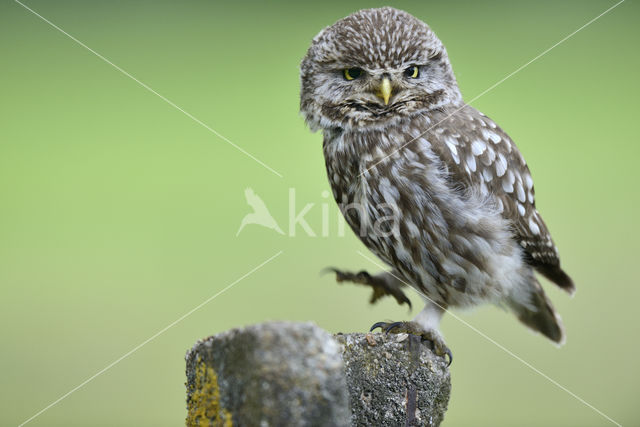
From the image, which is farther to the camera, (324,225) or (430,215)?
(324,225)

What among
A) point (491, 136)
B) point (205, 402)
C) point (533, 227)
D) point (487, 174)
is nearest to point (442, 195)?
point (487, 174)

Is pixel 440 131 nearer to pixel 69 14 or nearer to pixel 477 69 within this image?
pixel 477 69

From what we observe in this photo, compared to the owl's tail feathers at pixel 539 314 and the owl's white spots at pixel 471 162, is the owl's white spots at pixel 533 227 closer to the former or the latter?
the owl's tail feathers at pixel 539 314

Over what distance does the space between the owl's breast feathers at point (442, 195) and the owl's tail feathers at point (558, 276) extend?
0.58 feet

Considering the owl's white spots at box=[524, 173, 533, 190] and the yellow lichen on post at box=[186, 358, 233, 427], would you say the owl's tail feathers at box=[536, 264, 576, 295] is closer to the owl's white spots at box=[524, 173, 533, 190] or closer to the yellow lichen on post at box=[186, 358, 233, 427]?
the owl's white spots at box=[524, 173, 533, 190]

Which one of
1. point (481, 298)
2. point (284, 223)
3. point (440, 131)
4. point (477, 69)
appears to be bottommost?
point (481, 298)

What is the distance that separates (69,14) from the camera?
670 cm

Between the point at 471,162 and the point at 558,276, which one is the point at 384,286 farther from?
the point at 558,276

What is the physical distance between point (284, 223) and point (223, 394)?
291 cm

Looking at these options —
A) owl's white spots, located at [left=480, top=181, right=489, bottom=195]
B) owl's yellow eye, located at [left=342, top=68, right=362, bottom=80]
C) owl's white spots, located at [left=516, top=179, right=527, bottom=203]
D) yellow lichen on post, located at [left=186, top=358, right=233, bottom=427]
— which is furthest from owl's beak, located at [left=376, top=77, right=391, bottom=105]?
yellow lichen on post, located at [left=186, top=358, right=233, bottom=427]

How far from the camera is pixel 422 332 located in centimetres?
209

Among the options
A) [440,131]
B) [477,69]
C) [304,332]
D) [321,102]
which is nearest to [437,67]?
[440,131]

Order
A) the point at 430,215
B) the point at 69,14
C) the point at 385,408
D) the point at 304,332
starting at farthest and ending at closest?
the point at 69,14 < the point at 430,215 < the point at 385,408 < the point at 304,332

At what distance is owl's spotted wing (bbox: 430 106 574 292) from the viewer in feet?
7.98
